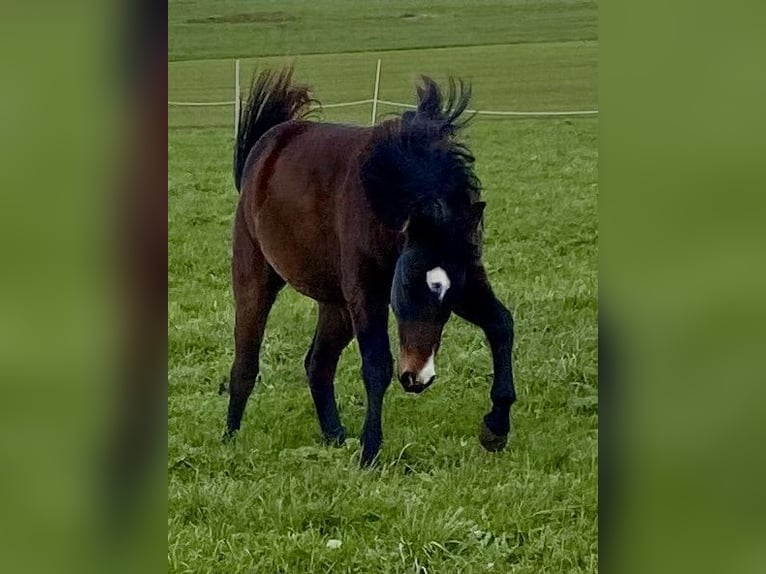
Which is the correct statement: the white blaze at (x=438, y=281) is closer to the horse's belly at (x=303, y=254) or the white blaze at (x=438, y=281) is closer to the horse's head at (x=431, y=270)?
the horse's head at (x=431, y=270)

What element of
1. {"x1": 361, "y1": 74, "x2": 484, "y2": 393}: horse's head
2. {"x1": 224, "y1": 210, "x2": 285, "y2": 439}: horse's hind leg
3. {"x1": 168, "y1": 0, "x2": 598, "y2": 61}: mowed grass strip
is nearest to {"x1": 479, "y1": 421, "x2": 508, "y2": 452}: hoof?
{"x1": 361, "y1": 74, "x2": 484, "y2": 393}: horse's head

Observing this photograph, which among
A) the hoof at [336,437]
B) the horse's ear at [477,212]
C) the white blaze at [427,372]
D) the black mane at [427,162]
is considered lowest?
the hoof at [336,437]

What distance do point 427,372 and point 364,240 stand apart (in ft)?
1.42

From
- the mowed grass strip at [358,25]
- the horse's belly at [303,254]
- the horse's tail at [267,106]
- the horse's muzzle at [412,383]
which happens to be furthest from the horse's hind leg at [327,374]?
the mowed grass strip at [358,25]

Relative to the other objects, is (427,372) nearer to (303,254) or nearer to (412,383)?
(412,383)

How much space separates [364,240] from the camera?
2.74 m

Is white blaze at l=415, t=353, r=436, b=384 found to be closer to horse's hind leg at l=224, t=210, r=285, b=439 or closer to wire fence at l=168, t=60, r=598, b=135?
horse's hind leg at l=224, t=210, r=285, b=439

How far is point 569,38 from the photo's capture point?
2.70 metres

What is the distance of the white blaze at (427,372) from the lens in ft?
9.02

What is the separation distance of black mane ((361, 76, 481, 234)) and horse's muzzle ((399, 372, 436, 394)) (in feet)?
1.46

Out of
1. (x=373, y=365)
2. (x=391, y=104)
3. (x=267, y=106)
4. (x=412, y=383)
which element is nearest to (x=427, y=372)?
(x=412, y=383)
